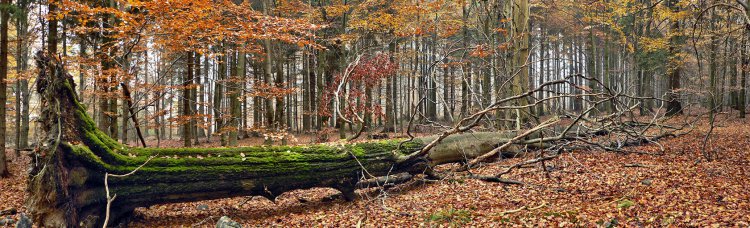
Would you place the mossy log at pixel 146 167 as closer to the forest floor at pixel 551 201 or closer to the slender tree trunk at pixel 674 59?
the forest floor at pixel 551 201

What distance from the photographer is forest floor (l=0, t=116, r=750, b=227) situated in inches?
192

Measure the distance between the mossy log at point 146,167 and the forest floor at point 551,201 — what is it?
58 cm

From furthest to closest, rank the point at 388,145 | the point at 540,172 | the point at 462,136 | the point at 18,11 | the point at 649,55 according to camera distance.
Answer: the point at 649,55, the point at 18,11, the point at 462,136, the point at 540,172, the point at 388,145

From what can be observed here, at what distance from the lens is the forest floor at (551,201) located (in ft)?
16.0

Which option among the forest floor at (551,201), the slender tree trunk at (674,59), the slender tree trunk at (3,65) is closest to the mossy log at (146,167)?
the forest floor at (551,201)

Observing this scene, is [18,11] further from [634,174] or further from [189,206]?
[634,174]

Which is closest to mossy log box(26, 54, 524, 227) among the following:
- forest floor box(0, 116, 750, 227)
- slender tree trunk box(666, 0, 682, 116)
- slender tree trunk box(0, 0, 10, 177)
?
forest floor box(0, 116, 750, 227)

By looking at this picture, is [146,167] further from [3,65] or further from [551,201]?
[3,65]

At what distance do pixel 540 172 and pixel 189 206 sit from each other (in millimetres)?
7300

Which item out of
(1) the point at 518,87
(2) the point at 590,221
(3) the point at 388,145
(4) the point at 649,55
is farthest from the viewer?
(4) the point at 649,55

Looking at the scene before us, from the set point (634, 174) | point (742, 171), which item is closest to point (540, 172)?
point (634, 174)

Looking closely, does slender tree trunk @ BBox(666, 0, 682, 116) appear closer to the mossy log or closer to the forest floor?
the forest floor

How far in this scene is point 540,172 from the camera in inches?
316

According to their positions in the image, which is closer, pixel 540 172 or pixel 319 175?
pixel 319 175
